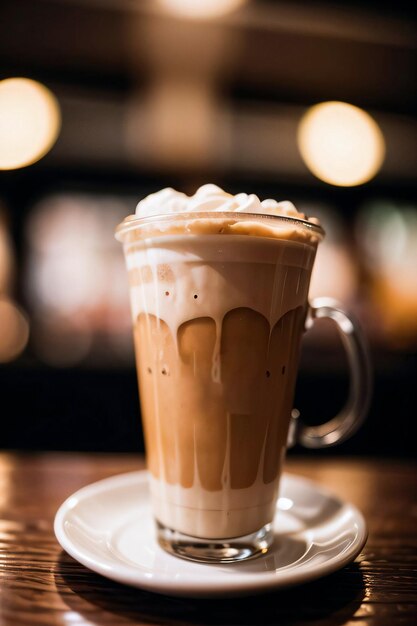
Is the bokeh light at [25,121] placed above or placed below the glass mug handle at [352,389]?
above

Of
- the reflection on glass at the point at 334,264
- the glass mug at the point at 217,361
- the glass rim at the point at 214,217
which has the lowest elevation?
the reflection on glass at the point at 334,264

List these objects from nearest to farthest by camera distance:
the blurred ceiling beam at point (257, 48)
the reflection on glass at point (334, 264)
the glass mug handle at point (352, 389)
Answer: the glass mug handle at point (352, 389) → the blurred ceiling beam at point (257, 48) → the reflection on glass at point (334, 264)

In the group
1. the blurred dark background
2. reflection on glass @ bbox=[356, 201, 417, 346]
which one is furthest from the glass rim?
reflection on glass @ bbox=[356, 201, 417, 346]

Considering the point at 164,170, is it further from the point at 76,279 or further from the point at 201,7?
the point at 201,7

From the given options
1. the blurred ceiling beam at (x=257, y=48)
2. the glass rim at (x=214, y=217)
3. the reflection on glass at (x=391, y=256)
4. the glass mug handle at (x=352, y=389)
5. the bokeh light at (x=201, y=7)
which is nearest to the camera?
the glass rim at (x=214, y=217)

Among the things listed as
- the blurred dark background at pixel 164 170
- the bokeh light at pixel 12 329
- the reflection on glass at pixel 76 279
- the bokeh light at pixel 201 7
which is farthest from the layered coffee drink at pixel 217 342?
the bokeh light at pixel 12 329

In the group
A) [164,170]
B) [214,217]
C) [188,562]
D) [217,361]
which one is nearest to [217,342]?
[217,361]

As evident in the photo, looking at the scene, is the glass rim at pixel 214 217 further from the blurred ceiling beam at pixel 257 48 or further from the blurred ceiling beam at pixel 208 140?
the blurred ceiling beam at pixel 208 140

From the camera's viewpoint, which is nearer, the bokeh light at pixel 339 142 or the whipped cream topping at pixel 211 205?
the whipped cream topping at pixel 211 205
